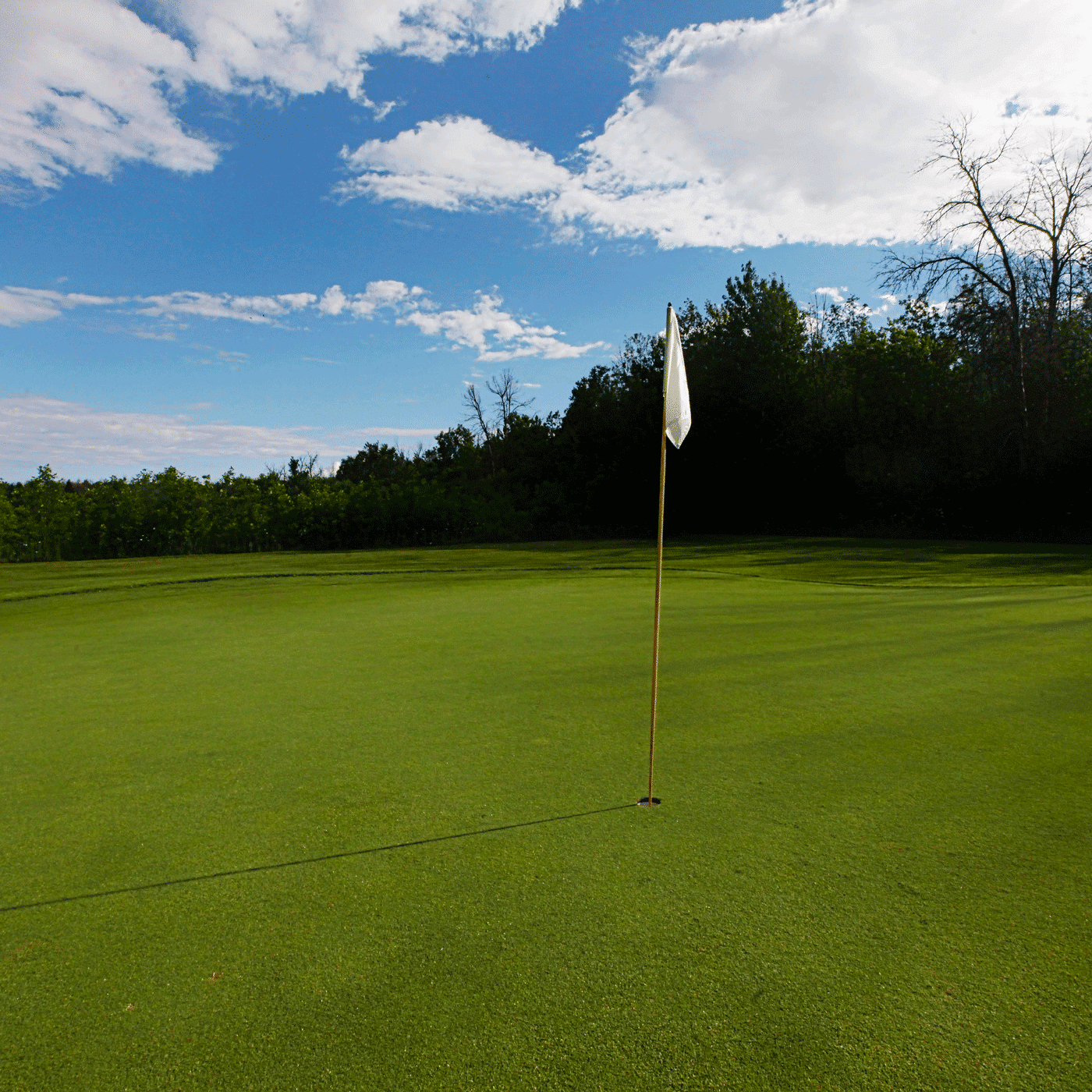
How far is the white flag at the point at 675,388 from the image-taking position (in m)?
2.88

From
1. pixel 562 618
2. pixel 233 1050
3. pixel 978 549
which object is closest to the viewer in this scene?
pixel 233 1050

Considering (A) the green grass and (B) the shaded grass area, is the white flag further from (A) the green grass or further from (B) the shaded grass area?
(B) the shaded grass area

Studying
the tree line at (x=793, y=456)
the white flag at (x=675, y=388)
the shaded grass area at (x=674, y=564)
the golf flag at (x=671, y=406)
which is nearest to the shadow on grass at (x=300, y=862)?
the golf flag at (x=671, y=406)

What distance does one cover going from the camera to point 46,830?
276 centimetres

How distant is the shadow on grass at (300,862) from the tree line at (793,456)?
20711 millimetres

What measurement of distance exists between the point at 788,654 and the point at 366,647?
3.38 meters

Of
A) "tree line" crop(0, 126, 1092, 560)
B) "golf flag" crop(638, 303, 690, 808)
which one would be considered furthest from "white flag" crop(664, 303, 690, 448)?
"tree line" crop(0, 126, 1092, 560)

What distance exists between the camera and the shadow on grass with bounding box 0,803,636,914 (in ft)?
7.43

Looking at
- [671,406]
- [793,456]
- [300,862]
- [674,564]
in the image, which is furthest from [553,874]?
[793,456]

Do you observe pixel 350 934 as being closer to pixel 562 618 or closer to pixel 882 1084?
pixel 882 1084

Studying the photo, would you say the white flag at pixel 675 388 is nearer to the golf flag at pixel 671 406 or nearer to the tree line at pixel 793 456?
the golf flag at pixel 671 406

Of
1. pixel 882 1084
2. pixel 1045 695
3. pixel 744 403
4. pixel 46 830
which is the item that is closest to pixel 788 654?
pixel 1045 695

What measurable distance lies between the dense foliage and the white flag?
21329 millimetres

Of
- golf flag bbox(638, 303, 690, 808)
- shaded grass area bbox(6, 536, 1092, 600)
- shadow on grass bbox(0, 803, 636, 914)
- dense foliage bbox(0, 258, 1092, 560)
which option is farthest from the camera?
dense foliage bbox(0, 258, 1092, 560)
